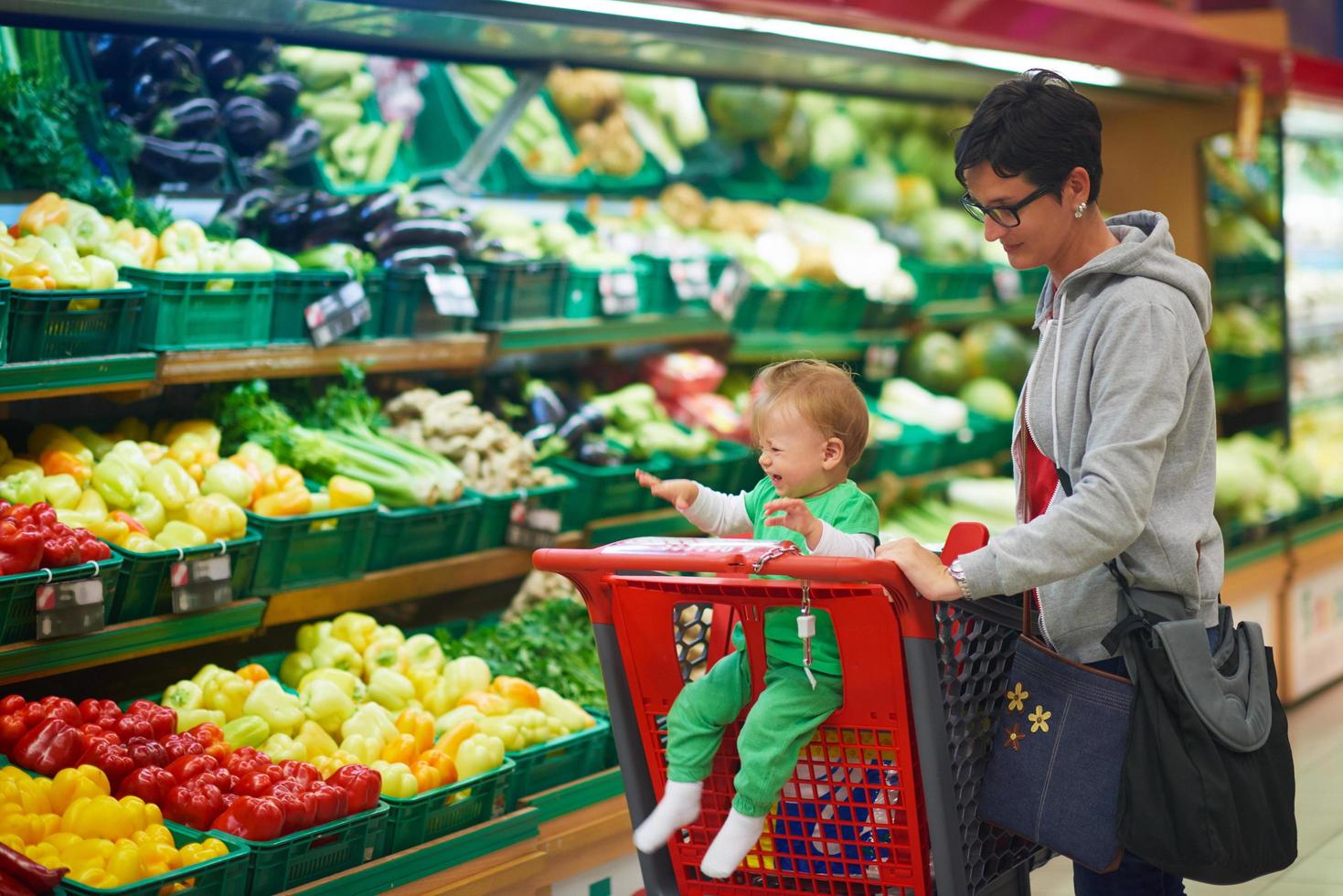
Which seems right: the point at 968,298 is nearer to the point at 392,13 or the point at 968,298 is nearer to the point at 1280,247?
the point at 1280,247

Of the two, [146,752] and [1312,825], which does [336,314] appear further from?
[1312,825]

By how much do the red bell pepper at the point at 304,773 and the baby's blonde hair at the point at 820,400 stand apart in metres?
1.21

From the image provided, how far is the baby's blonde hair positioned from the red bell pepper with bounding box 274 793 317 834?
1.18 m

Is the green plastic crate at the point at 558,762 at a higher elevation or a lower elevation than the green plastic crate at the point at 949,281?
lower

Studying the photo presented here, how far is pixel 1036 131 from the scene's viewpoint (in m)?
2.03

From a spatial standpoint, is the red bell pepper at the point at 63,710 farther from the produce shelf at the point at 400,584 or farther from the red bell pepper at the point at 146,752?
the produce shelf at the point at 400,584

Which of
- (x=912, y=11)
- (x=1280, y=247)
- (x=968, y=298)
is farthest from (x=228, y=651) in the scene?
(x=1280, y=247)

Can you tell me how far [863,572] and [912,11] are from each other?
287 centimetres

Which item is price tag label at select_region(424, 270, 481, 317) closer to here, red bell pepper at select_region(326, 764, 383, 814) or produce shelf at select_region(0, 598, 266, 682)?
produce shelf at select_region(0, 598, 266, 682)

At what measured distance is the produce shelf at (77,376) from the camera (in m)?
2.80

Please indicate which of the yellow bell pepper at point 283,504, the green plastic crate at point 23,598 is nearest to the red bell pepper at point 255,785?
the green plastic crate at point 23,598

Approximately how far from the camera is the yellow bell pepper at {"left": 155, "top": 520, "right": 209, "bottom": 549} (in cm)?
300

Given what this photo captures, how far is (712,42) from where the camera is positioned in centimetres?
427

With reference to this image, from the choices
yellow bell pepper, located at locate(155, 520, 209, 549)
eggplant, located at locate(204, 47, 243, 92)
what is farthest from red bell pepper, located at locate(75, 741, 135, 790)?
eggplant, located at locate(204, 47, 243, 92)
